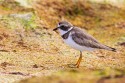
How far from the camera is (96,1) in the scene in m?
19.7

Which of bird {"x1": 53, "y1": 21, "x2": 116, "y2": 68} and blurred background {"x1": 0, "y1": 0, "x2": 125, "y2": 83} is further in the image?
bird {"x1": 53, "y1": 21, "x2": 116, "y2": 68}

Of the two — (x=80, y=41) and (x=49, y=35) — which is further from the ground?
(x=80, y=41)

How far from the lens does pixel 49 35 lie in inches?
613

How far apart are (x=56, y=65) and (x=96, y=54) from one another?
231cm

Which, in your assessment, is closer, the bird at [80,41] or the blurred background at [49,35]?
the blurred background at [49,35]

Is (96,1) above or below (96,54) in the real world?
above

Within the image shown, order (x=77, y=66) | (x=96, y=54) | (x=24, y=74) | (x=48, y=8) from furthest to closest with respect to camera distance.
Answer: (x=48, y=8), (x=96, y=54), (x=77, y=66), (x=24, y=74)

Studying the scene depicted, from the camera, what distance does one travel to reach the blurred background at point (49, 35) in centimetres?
1248

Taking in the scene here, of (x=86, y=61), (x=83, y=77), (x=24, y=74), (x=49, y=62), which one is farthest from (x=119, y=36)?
(x=83, y=77)

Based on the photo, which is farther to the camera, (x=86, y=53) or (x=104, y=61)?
(x=86, y=53)

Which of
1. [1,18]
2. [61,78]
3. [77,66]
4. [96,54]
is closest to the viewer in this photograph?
[61,78]

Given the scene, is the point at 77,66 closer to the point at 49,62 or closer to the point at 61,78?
the point at 49,62

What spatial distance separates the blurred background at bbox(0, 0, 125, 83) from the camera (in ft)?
40.9

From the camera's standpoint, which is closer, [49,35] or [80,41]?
[80,41]
